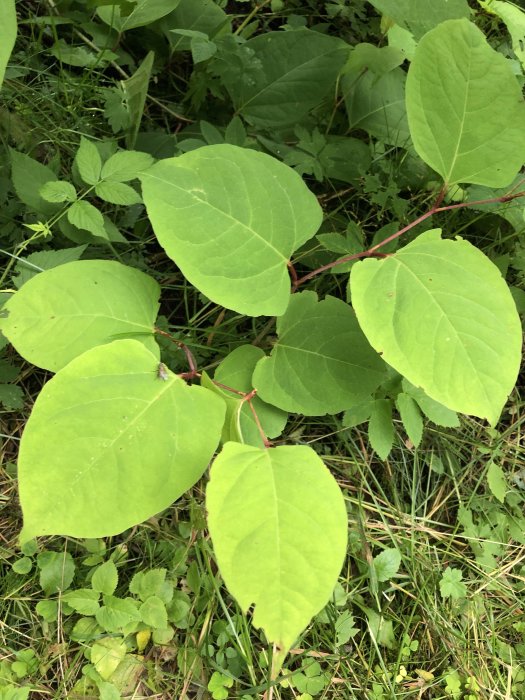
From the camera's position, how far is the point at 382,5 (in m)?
1.23

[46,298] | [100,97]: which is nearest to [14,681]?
[46,298]

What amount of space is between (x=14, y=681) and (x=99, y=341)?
2.78 feet

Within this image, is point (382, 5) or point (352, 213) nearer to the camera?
point (382, 5)

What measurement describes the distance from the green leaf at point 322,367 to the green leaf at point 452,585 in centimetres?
73

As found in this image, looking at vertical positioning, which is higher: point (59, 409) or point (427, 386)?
point (427, 386)

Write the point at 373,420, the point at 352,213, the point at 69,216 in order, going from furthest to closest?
the point at 352,213 < the point at 373,420 < the point at 69,216

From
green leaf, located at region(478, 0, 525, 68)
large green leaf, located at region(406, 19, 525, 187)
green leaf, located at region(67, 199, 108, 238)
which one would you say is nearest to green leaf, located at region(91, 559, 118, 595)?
green leaf, located at region(67, 199, 108, 238)

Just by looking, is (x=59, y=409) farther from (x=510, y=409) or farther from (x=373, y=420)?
(x=510, y=409)

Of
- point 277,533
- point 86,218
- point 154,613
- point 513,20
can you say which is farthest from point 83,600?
point 513,20

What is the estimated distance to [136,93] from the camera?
1.41 metres

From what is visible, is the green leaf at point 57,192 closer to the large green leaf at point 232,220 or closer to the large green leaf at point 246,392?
the large green leaf at point 232,220

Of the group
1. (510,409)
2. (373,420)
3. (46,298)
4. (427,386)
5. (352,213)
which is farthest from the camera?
(510,409)

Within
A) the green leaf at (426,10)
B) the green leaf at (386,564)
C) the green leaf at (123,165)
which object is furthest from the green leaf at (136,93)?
the green leaf at (386,564)

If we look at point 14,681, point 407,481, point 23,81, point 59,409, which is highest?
point 23,81
